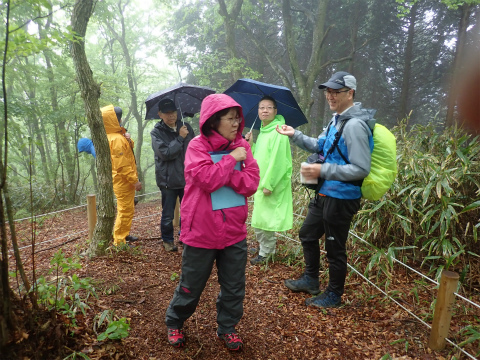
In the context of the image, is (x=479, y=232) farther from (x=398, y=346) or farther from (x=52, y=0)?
(x=52, y=0)

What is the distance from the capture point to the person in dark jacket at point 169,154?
3.99m

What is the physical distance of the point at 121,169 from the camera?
4.15 m

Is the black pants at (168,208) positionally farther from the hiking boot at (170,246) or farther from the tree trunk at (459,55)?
the tree trunk at (459,55)

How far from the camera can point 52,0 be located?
31.1 ft

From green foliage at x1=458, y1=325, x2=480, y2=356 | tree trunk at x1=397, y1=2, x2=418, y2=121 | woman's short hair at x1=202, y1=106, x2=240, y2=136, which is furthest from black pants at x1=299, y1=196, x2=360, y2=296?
tree trunk at x1=397, y1=2, x2=418, y2=121

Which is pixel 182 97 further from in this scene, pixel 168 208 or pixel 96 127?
pixel 168 208

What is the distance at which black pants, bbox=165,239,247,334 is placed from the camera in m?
2.15

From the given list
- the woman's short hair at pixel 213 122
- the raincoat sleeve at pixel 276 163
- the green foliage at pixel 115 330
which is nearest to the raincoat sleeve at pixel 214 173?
the woman's short hair at pixel 213 122

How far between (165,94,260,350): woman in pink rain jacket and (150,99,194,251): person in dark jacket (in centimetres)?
195

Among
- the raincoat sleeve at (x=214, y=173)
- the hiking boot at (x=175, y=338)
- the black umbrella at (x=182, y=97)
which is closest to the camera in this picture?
the raincoat sleeve at (x=214, y=173)

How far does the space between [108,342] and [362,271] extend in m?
3.19

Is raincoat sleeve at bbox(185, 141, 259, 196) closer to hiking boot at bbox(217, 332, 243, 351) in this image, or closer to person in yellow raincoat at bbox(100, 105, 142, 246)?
hiking boot at bbox(217, 332, 243, 351)

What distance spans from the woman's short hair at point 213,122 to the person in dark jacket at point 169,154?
190cm

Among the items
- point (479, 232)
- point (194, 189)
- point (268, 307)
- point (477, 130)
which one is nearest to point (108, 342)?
point (194, 189)
